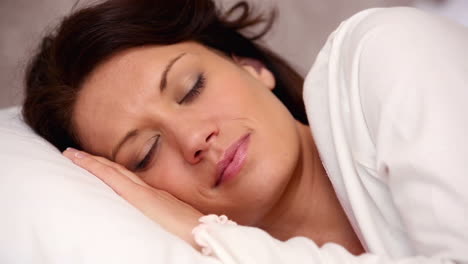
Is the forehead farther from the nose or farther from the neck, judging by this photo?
the neck

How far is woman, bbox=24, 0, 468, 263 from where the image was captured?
788 millimetres

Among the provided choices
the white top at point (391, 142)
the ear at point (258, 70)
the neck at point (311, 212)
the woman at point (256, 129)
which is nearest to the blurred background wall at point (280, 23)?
the ear at point (258, 70)

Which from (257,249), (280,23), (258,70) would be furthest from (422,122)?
(280,23)

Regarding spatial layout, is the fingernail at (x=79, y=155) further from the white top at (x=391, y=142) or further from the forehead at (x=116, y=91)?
the white top at (x=391, y=142)

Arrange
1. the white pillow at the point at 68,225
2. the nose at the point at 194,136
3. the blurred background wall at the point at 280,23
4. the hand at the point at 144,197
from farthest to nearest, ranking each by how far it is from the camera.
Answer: the blurred background wall at the point at 280,23
the nose at the point at 194,136
the hand at the point at 144,197
the white pillow at the point at 68,225

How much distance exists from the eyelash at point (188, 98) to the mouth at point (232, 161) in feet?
0.45

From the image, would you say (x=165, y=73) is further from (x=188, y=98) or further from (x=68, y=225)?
(x=68, y=225)

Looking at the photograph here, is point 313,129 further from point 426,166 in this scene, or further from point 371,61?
point 426,166

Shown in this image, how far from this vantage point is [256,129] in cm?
103

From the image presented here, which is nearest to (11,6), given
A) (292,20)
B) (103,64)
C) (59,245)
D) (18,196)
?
(103,64)

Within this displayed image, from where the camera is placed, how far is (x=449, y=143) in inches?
30.0

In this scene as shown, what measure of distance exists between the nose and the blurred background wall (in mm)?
756

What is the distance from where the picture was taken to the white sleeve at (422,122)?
0.74 metres

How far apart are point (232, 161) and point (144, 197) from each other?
0.18m
